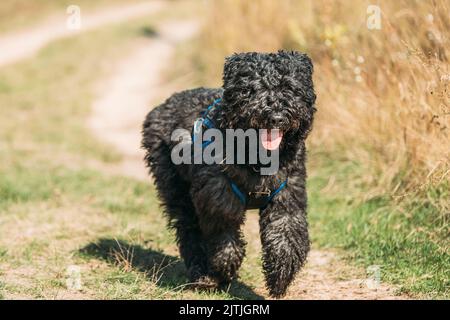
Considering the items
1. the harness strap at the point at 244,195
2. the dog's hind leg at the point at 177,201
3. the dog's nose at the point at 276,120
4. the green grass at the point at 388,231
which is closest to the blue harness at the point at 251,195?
the harness strap at the point at 244,195

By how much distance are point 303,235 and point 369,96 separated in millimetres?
3070

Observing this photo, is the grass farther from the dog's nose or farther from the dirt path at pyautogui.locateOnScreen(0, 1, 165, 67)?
the dirt path at pyautogui.locateOnScreen(0, 1, 165, 67)

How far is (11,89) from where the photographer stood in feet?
48.8

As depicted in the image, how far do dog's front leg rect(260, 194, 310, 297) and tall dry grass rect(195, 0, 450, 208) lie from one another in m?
1.07

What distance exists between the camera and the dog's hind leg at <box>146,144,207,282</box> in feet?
19.3

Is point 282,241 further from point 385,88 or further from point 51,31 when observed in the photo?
point 51,31

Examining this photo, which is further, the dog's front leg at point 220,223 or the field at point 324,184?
the field at point 324,184

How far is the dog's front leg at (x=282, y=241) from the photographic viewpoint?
517cm

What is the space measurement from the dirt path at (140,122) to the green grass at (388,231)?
182mm

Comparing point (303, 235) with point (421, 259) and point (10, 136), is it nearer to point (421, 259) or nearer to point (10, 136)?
point (421, 259)

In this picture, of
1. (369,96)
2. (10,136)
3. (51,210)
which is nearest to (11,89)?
(10,136)

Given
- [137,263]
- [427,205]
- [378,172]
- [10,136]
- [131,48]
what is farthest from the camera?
[131,48]

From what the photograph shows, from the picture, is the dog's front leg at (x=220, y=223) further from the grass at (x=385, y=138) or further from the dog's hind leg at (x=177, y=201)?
the grass at (x=385, y=138)
